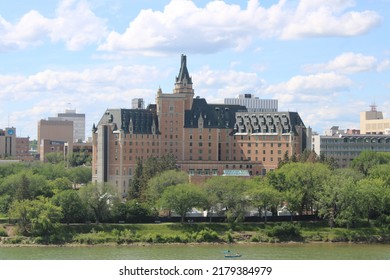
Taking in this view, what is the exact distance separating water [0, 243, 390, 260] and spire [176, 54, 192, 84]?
6794cm

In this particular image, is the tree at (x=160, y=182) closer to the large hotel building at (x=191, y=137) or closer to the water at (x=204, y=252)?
the water at (x=204, y=252)

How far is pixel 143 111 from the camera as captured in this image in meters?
176

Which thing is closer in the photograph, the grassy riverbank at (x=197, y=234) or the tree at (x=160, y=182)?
the grassy riverbank at (x=197, y=234)

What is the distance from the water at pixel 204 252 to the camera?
102 m

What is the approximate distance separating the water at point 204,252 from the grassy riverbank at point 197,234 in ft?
9.15

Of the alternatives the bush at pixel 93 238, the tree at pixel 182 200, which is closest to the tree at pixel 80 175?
the tree at pixel 182 200

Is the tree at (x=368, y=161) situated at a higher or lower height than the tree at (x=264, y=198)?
higher

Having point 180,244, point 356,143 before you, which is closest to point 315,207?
point 180,244

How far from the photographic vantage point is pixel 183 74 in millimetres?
181500

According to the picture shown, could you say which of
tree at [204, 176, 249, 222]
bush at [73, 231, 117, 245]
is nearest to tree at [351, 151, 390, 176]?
tree at [204, 176, 249, 222]

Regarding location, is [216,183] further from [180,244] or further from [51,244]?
[51,244]

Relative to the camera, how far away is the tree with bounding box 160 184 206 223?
411 ft

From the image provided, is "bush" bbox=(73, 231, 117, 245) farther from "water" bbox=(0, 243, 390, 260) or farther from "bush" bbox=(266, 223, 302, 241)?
"bush" bbox=(266, 223, 302, 241)
